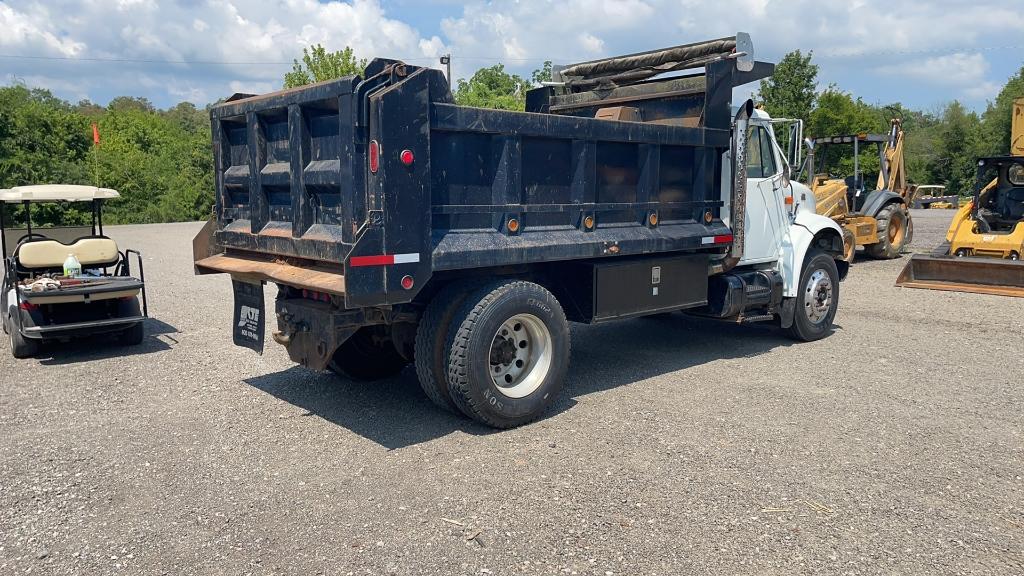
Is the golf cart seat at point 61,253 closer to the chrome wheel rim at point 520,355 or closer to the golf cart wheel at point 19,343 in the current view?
the golf cart wheel at point 19,343

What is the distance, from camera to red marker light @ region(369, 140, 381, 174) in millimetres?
4789

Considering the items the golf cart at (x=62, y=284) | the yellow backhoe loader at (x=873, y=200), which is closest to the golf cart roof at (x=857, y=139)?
the yellow backhoe loader at (x=873, y=200)

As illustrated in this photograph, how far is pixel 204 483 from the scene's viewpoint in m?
4.68

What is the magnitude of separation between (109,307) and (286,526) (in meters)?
5.41

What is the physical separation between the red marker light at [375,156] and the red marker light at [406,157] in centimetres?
14

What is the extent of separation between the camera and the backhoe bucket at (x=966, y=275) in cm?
1175

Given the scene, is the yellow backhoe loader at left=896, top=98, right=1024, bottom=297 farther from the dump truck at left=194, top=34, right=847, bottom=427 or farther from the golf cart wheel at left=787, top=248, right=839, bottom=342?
the dump truck at left=194, top=34, right=847, bottom=427

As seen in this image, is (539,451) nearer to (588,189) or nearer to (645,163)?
(588,189)

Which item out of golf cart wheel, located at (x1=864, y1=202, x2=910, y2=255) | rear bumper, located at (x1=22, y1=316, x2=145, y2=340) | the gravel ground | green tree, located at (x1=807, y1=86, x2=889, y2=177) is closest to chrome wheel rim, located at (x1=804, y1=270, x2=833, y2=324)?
the gravel ground

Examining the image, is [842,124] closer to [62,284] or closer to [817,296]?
[817,296]

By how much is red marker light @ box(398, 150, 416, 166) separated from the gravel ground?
1.95 metres

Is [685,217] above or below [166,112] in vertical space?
below

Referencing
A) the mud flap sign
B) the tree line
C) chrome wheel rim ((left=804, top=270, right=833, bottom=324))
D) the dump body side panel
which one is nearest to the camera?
the dump body side panel

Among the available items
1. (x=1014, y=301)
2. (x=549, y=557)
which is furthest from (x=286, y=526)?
(x=1014, y=301)
